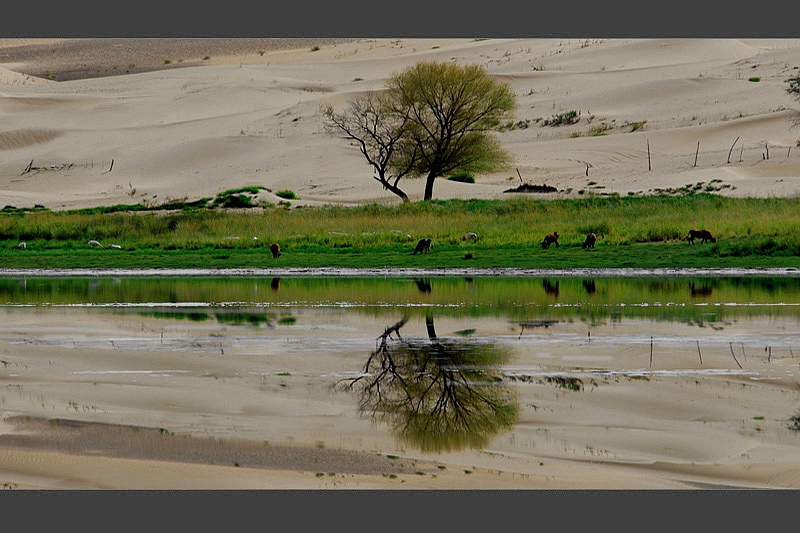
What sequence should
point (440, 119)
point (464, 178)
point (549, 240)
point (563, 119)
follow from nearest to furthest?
point (549, 240), point (440, 119), point (464, 178), point (563, 119)

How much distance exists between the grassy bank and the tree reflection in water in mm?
13338

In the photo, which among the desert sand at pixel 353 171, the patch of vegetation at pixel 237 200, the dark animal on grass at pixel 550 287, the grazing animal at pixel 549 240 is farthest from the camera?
the patch of vegetation at pixel 237 200

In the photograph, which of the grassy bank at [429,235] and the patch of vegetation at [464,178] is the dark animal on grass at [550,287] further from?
the patch of vegetation at [464,178]

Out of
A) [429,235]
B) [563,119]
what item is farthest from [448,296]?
[563,119]

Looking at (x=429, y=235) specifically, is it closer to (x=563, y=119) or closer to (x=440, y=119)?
(x=440, y=119)

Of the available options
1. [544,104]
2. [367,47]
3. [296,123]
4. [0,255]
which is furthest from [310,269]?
[367,47]

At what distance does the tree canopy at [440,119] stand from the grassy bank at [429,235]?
31.1 ft

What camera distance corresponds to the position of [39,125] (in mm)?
76812

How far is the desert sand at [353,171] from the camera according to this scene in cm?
879

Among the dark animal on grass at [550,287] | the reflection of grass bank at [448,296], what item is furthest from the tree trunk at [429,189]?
the dark animal on grass at [550,287]

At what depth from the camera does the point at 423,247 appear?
29.5 meters

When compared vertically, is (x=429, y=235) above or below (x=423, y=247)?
above

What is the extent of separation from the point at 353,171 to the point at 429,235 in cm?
2863

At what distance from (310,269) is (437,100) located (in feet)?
75.3
